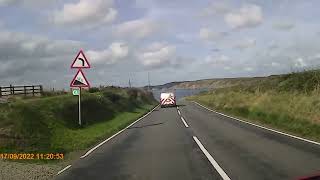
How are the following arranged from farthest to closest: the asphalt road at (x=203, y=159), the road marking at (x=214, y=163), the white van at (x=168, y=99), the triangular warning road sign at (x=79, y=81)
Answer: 1. the white van at (x=168, y=99)
2. the triangular warning road sign at (x=79, y=81)
3. the asphalt road at (x=203, y=159)
4. the road marking at (x=214, y=163)

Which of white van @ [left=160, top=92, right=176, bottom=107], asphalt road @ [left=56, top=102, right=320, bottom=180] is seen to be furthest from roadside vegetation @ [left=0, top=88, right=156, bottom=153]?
white van @ [left=160, top=92, right=176, bottom=107]

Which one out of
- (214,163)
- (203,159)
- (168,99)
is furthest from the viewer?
(168,99)

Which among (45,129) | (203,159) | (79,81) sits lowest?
(203,159)

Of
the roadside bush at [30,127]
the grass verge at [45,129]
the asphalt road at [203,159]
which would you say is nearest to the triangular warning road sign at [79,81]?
the grass verge at [45,129]

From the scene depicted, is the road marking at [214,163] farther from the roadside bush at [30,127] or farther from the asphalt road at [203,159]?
the roadside bush at [30,127]

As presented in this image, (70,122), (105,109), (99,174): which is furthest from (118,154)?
(105,109)

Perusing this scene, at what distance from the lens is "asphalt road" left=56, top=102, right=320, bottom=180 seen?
10.0 meters

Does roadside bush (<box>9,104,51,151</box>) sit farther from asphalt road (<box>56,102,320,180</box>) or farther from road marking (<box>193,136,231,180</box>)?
road marking (<box>193,136,231,180</box>)

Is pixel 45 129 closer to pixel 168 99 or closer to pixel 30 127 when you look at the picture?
pixel 30 127

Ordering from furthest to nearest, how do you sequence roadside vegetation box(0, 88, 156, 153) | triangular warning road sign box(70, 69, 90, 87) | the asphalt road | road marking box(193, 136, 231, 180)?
triangular warning road sign box(70, 69, 90, 87) → roadside vegetation box(0, 88, 156, 153) → the asphalt road → road marking box(193, 136, 231, 180)

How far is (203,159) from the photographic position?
1230cm

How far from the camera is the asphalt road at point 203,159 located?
32.9 ft

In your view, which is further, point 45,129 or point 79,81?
point 79,81

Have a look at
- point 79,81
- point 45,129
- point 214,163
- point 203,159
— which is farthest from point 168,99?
point 214,163
